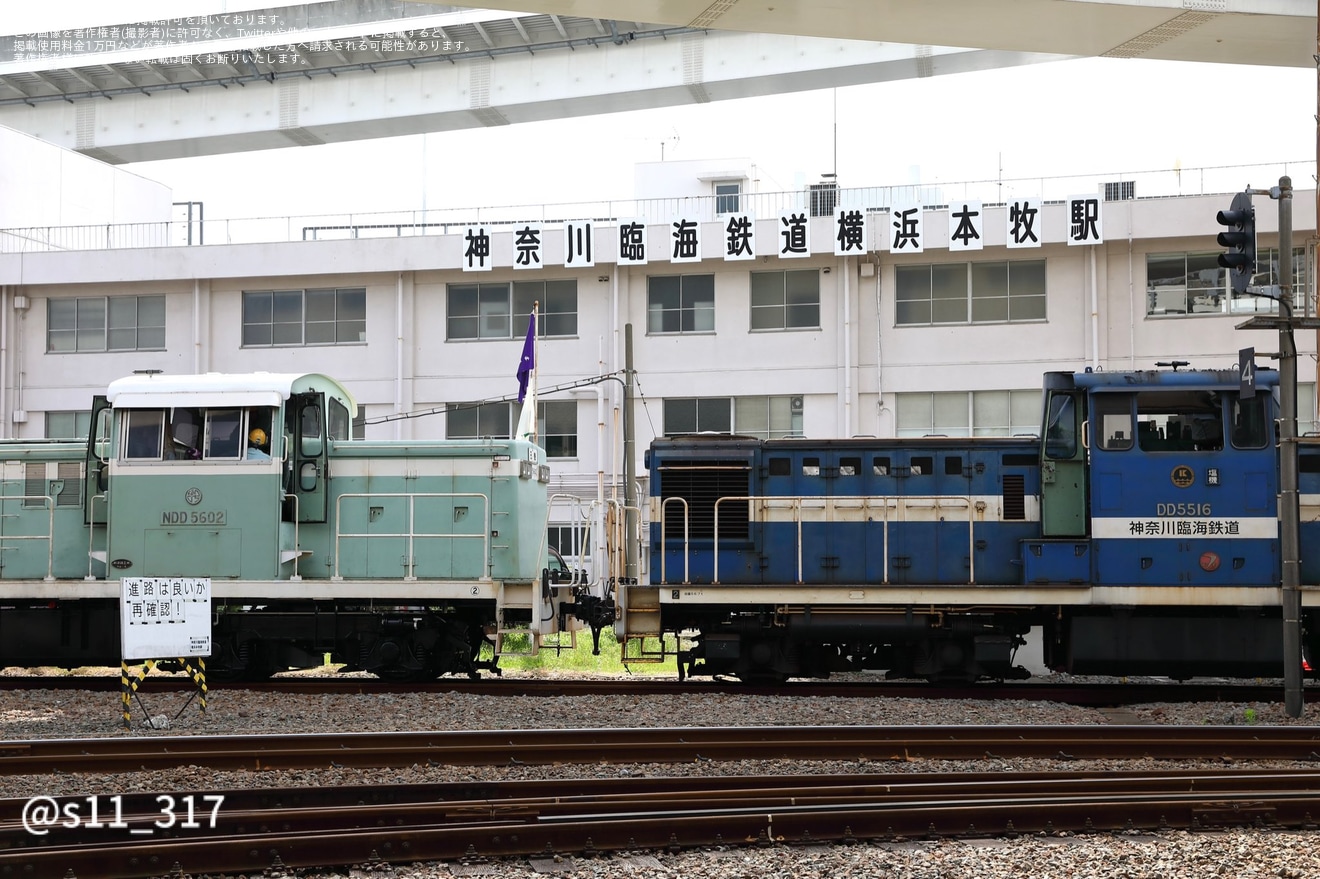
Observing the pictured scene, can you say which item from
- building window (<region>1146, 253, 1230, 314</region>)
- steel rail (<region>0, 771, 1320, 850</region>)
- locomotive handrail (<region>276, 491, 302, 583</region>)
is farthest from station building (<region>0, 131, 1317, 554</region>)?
steel rail (<region>0, 771, 1320, 850</region>)

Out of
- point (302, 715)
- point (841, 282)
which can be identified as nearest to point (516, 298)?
point (841, 282)

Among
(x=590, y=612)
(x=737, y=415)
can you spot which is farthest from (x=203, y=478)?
(x=737, y=415)

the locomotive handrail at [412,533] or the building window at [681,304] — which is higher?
the building window at [681,304]

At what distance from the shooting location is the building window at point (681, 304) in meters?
28.5

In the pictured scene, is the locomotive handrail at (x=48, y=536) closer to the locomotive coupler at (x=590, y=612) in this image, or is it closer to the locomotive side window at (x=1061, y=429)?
the locomotive coupler at (x=590, y=612)

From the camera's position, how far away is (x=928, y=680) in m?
15.5

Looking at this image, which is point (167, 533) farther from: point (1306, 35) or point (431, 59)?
point (431, 59)

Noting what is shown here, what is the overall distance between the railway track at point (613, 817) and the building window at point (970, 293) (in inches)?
756

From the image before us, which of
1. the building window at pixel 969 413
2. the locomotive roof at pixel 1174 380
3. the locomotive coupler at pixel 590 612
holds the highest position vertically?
the building window at pixel 969 413

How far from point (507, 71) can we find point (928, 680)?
2338cm

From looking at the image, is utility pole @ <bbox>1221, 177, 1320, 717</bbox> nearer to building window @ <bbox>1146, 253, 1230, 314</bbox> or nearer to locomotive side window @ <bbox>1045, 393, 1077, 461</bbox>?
locomotive side window @ <bbox>1045, 393, 1077, 461</bbox>

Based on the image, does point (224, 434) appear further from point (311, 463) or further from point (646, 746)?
point (646, 746)

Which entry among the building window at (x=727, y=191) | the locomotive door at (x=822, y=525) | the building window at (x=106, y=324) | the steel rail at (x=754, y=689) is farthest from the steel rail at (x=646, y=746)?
the building window at (x=727, y=191)

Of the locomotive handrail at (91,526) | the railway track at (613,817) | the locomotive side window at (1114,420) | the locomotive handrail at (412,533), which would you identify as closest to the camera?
the railway track at (613,817)
